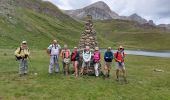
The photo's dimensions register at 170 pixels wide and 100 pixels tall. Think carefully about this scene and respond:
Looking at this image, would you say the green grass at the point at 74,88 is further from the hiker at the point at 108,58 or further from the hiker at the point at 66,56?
the hiker at the point at 66,56

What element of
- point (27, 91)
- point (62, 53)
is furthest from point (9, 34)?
point (27, 91)

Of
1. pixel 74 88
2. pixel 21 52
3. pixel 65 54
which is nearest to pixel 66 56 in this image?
pixel 65 54

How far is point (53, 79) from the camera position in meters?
29.5

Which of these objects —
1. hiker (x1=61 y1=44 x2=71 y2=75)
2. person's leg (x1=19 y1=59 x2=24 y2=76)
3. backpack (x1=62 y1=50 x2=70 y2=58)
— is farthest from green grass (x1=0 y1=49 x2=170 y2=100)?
backpack (x1=62 y1=50 x2=70 y2=58)

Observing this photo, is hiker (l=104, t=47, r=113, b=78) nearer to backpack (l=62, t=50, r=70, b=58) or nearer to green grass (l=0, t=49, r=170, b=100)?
green grass (l=0, t=49, r=170, b=100)

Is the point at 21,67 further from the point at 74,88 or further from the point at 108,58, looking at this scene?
the point at 108,58

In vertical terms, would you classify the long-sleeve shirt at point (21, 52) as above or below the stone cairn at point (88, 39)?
below

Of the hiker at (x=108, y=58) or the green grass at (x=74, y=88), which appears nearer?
the green grass at (x=74, y=88)

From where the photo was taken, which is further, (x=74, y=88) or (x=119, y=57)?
(x=119, y=57)

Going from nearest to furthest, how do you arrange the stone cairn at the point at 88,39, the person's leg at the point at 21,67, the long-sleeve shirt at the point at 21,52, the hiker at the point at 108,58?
1. the long-sleeve shirt at the point at 21,52
2. the person's leg at the point at 21,67
3. the hiker at the point at 108,58
4. the stone cairn at the point at 88,39

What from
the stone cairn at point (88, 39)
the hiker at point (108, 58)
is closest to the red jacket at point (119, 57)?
the hiker at point (108, 58)

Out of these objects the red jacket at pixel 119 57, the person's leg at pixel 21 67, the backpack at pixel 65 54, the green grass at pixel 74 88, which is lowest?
the green grass at pixel 74 88

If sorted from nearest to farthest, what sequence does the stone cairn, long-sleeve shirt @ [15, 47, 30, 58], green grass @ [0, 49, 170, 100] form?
green grass @ [0, 49, 170, 100]
long-sleeve shirt @ [15, 47, 30, 58]
the stone cairn

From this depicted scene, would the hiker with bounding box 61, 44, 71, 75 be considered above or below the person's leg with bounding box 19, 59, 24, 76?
above
